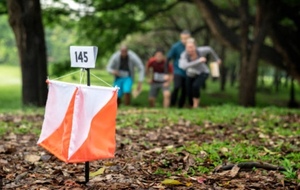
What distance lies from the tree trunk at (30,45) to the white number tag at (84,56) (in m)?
8.24

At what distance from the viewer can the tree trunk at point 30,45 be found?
1209cm

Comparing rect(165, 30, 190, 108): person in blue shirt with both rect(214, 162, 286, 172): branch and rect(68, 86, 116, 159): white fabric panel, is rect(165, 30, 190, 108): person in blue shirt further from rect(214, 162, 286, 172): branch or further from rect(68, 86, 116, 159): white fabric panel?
rect(68, 86, 116, 159): white fabric panel

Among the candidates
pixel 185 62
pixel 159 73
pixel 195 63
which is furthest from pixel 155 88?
pixel 195 63

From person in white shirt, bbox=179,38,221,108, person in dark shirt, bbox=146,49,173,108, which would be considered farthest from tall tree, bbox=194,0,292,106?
person in white shirt, bbox=179,38,221,108

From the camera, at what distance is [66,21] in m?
20.4

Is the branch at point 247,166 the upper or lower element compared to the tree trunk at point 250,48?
lower

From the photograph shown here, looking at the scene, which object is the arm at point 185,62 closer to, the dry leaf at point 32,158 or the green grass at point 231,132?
the green grass at point 231,132

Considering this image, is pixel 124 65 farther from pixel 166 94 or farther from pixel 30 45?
pixel 30 45

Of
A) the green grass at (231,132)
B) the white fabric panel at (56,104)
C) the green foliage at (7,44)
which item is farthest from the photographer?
the green foliage at (7,44)

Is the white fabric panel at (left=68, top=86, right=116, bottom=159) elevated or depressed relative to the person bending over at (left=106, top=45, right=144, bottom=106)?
Answer: depressed

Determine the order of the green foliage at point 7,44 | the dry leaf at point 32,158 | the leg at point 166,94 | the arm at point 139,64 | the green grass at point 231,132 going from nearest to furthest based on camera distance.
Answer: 1. the green grass at point 231,132
2. the dry leaf at point 32,158
3. the arm at point 139,64
4. the leg at point 166,94
5. the green foliage at point 7,44

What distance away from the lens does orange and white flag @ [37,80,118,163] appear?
4.02 metres

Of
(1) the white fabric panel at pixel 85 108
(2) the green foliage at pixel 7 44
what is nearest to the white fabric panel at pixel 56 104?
→ (1) the white fabric panel at pixel 85 108

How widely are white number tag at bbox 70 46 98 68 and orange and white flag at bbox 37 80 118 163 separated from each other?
0.28 meters
